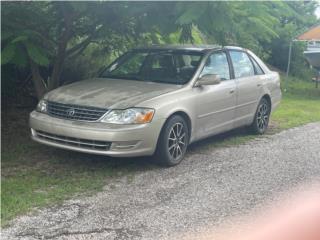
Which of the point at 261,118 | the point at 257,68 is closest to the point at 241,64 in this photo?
the point at 257,68

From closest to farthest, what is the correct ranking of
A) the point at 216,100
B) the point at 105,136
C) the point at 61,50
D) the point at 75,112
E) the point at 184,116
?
the point at 105,136
the point at 75,112
the point at 184,116
the point at 216,100
the point at 61,50

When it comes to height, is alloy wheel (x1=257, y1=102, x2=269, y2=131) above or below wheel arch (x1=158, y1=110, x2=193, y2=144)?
below

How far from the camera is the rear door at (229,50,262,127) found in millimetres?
7688

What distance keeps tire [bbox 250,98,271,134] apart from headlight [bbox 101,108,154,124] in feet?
10.3

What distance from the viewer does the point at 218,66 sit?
24.0 ft

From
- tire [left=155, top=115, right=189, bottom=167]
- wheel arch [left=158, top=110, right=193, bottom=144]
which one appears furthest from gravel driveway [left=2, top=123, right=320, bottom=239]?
wheel arch [left=158, top=110, right=193, bottom=144]

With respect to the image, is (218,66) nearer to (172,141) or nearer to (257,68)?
(257,68)

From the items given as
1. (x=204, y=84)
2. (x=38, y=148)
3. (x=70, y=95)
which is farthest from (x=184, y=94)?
(x=38, y=148)

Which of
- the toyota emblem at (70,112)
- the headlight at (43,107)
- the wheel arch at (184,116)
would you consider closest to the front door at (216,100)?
the wheel arch at (184,116)

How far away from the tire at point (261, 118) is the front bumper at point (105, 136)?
2.96 m

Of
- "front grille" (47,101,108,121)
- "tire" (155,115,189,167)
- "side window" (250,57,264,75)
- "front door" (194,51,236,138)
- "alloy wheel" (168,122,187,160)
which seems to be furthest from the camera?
"side window" (250,57,264,75)

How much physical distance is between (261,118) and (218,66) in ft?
5.74

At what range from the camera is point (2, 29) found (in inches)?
255

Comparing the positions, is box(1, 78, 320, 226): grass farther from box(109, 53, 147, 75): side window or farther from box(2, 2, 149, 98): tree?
box(109, 53, 147, 75): side window
